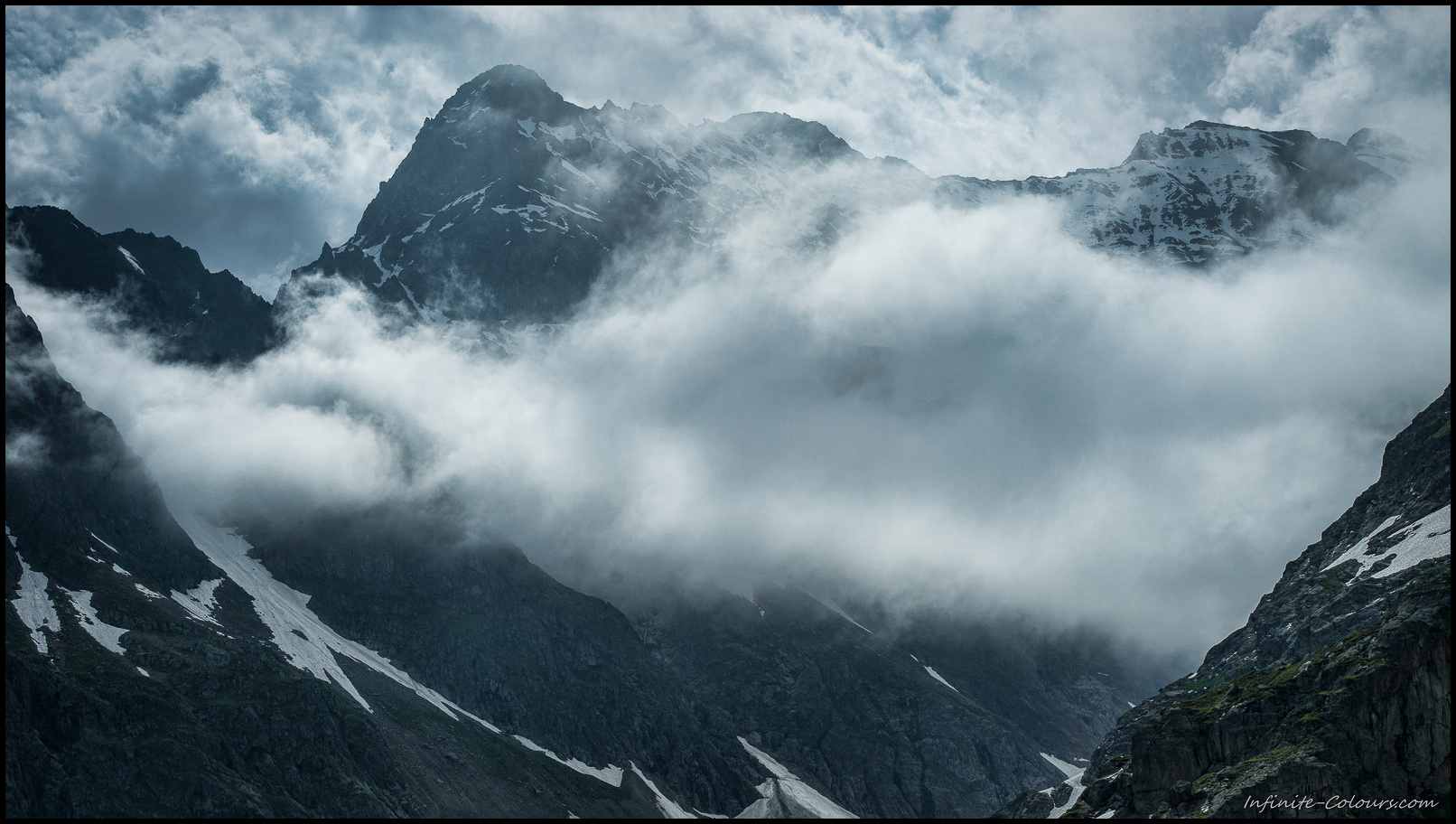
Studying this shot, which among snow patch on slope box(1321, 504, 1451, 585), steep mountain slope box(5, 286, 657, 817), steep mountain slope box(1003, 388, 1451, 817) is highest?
snow patch on slope box(1321, 504, 1451, 585)

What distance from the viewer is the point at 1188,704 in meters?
144

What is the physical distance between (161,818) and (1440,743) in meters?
179

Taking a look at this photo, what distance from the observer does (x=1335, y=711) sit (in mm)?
116938

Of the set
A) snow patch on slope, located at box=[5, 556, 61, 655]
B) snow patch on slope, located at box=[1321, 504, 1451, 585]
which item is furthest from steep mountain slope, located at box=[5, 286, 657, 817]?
snow patch on slope, located at box=[1321, 504, 1451, 585]

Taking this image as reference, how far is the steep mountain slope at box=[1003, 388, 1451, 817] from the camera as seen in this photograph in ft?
366

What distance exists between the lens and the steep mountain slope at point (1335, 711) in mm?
111562

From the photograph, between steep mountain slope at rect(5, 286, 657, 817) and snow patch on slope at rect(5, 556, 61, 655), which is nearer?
steep mountain slope at rect(5, 286, 657, 817)

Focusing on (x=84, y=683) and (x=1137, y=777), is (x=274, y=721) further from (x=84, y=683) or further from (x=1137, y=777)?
(x=1137, y=777)

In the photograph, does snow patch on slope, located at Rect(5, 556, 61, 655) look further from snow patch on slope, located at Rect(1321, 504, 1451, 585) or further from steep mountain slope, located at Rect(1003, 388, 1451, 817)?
snow patch on slope, located at Rect(1321, 504, 1451, 585)

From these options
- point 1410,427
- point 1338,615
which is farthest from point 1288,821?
point 1410,427

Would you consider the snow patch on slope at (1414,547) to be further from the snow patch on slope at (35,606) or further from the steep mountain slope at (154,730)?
the snow patch on slope at (35,606)

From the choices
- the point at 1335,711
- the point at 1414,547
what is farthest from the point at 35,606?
the point at 1414,547

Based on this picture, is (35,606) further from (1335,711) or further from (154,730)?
(1335,711)

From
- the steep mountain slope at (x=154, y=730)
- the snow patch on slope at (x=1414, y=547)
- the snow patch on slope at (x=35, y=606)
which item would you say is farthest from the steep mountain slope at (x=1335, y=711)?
the snow patch on slope at (x=35, y=606)
